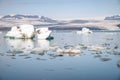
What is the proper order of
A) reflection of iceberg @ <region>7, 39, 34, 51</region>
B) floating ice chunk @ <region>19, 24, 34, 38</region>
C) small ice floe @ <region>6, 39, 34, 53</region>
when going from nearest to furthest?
small ice floe @ <region>6, 39, 34, 53</region>
reflection of iceberg @ <region>7, 39, 34, 51</region>
floating ice chunk @ <region>19, 24, 34, 38</region>

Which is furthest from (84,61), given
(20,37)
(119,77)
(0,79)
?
(20,37)

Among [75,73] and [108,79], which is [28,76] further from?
[108,79]

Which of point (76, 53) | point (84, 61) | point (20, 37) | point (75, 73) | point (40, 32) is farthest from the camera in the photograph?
point (20, 37)

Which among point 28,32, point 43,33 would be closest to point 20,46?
point 43,33

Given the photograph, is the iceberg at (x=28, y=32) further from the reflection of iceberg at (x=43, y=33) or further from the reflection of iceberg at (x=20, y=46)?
the reflection of iceberg at (x=20, y=46)

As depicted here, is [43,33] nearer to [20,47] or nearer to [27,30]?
[27,30]

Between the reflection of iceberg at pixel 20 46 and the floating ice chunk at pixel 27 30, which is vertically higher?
the floating ice chunk at pixel 27 30

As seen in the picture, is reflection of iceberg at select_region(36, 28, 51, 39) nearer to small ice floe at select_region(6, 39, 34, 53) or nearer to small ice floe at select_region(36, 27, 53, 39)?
small ice floe at select_region(36, 27, 53, 39)

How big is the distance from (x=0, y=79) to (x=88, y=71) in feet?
8.52

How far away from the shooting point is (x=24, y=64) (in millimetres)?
8477

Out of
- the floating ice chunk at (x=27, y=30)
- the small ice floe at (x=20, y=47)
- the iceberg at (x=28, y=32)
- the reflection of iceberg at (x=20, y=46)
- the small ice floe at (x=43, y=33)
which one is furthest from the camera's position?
the floating ice chunk at (x=27, y=30)

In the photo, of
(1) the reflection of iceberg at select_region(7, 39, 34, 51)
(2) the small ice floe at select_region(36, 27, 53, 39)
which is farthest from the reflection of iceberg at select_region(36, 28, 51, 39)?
(1) the reflection of iceberg at select_region(7, 39, 34, 51)

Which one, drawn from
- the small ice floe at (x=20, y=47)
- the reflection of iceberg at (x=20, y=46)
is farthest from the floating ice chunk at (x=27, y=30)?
the small ice floe at (x=20, y=47)

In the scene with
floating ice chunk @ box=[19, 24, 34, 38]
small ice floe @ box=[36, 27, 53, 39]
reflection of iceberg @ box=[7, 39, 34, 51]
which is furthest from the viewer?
floating ice chunk @ box=[19, 24, 34, 38]
